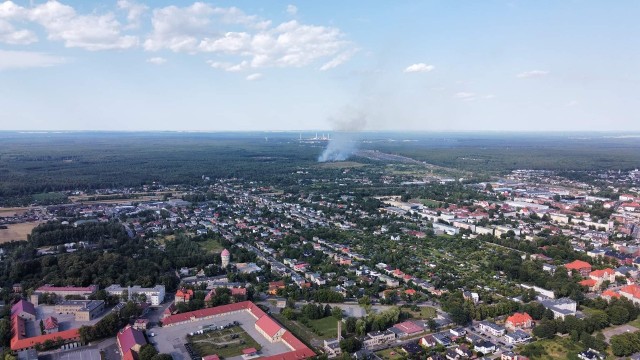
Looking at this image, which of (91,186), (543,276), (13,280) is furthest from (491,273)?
(91,186)

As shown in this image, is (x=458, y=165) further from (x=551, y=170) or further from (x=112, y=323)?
(x=112, y=323)

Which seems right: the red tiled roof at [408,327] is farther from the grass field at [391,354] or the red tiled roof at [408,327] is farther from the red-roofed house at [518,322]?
the red-roofed house at [518,322]

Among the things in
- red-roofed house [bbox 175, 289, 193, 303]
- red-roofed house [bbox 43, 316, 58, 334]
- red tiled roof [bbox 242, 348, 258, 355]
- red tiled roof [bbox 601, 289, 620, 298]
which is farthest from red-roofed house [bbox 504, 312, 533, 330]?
red-roofed house [bbox 43, 316, 58, 334]

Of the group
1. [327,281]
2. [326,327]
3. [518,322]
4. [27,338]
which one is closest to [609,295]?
[518,322]

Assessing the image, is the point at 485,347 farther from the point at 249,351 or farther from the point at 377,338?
the point at 249,351

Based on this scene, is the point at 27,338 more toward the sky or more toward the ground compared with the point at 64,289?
more toward the ground

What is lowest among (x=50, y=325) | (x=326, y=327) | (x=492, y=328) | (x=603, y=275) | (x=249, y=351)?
(x=326, y=327)

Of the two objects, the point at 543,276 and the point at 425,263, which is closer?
the point at 543,276

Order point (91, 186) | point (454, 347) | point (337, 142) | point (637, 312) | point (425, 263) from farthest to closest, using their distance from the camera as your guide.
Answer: point (337, 142) → point (91, 186) → point (425, 263) → point (637, 312) → point (454, 347)
